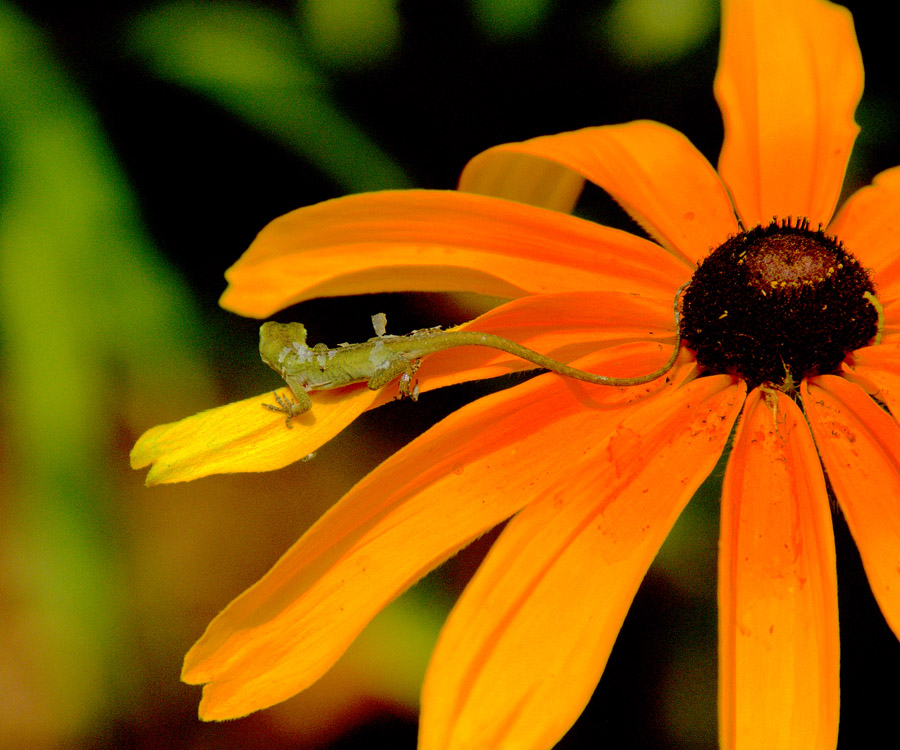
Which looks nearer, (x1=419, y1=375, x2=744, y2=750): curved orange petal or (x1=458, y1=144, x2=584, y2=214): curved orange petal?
(x1=419, y1=375, x2=744, y2=750): curved orange petal

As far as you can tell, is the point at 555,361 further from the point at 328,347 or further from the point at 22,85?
the point at 22,85

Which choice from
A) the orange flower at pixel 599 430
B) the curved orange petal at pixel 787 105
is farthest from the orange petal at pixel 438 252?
the curved orange petal at pixel 787 105

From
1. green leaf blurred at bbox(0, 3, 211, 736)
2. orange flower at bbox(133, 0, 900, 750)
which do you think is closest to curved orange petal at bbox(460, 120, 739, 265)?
orange flower at bbox(133, 0, 900, 750)

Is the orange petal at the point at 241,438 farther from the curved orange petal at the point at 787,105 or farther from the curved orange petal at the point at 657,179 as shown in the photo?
the curved orange petal at the point at 787,105

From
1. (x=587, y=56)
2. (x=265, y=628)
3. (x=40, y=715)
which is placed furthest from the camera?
(x=587, y=56)

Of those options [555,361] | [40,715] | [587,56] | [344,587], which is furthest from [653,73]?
[40,715]

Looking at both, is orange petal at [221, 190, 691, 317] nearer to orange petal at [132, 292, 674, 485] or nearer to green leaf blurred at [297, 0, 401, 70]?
orange petal at [132, 292, 674, 485]
